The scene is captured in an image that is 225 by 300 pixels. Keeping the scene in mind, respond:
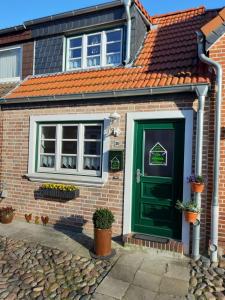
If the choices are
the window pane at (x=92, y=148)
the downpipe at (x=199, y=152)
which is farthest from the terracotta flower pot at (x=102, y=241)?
the window pane at (x=92, y=148)

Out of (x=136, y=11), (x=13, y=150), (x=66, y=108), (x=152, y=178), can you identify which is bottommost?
(x=152, y=178)

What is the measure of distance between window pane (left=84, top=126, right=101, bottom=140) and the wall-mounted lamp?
1.47 feet

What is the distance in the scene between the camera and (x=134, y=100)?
609 cm

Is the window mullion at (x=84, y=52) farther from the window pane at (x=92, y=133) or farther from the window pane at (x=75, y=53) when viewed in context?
the window pane at (x=92, y=133)

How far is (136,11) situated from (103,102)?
2841 millimetres

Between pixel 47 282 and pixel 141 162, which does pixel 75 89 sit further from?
pixel 47 282

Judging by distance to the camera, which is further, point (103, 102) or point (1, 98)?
point (1, 98)

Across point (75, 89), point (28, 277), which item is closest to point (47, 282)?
point (28, 277)

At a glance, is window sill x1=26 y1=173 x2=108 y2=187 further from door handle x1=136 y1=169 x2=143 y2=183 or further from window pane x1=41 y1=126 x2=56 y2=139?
window pane x1=41 y1=126 x2=56 y2=139

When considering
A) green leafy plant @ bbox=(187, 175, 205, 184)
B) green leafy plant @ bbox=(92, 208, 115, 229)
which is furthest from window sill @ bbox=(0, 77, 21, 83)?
green leafy plant @ bbox=(187, 175, 205, 184)

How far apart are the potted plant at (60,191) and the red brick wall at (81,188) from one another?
184 mm

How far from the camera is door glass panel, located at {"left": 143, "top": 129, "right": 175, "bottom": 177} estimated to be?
5828 millimetres

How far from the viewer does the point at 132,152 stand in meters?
6.07

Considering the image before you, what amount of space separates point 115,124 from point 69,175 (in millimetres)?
1733
